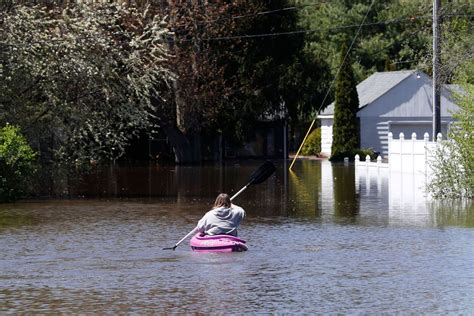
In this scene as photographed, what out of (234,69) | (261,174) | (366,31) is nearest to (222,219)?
(261,174)

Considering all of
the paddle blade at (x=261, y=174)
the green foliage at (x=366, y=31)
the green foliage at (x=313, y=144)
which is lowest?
the paddle blade at (x=261, y=174)

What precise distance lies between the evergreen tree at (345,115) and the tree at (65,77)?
31.4 m

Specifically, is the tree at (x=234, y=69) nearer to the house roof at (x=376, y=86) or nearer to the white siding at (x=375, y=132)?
the white siding at (x=375, y=132)

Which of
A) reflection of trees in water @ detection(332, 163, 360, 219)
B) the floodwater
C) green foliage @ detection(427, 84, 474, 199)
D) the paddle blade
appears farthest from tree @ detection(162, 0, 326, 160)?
the paddle blade

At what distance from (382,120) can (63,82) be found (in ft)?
124

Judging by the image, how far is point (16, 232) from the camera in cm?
2698

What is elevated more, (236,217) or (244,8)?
(244,8)

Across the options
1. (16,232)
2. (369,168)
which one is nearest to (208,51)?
(369,168)

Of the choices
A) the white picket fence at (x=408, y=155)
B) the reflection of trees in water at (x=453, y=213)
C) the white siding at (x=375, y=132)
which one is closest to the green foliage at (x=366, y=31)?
the white siding at (x=375, y=132)

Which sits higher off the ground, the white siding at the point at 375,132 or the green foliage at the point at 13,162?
the white siding at the point at 375,132

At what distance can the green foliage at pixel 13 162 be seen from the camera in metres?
35.1

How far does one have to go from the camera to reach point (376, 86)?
76.5 metres

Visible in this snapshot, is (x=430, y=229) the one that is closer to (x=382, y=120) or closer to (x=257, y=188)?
(x=257, y=188)

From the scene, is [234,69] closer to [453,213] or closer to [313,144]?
[313,144]
